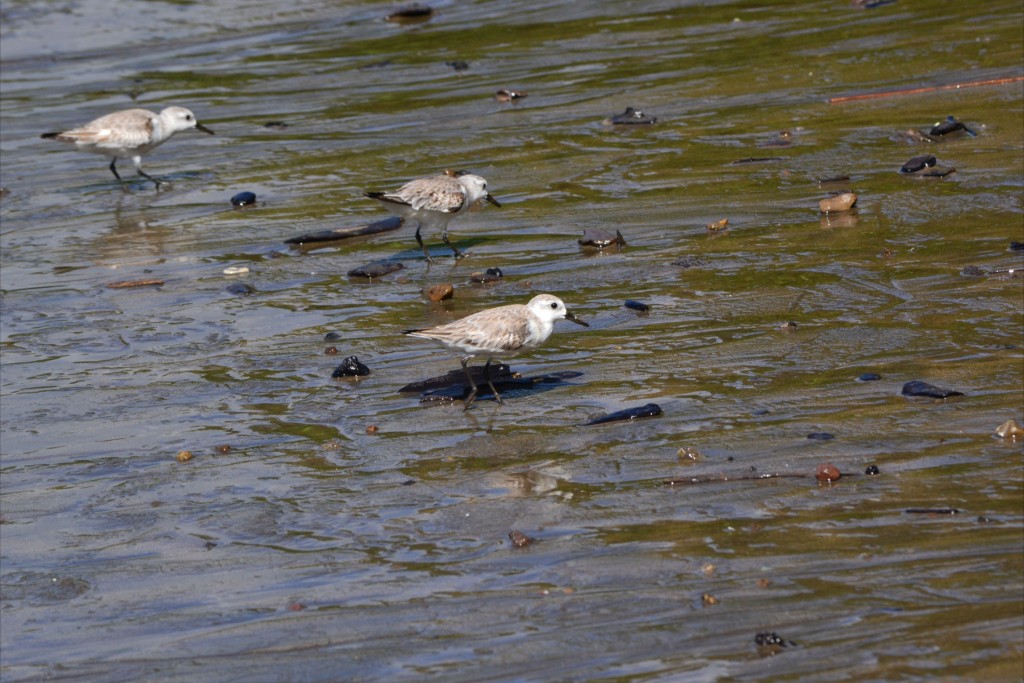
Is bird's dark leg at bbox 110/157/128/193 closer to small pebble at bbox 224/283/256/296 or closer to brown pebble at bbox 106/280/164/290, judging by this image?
brown pebble at bbox 106/280/164/290

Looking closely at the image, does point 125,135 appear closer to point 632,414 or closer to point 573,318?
point 573,318

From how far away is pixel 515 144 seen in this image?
13156 millimetres

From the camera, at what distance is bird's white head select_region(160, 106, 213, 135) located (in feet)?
46.3

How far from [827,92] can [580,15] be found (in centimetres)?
572

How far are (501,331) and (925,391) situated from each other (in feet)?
7.42

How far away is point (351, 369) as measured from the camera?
27.0ft

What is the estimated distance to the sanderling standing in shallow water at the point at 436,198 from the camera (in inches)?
411

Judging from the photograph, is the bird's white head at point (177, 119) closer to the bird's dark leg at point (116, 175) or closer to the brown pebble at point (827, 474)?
the bird's dark leg at point (116, 175)

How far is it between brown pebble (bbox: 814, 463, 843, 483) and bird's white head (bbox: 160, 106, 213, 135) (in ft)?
31.6

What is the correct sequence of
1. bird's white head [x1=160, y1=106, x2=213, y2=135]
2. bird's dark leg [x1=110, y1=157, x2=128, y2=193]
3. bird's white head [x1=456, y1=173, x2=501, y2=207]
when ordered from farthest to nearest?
bird's white head [x1=160, y1=106, x2=213, y2=135] → bird's dark leg [x1=110, y1=157, x2=128, y2=193] → bird's white head [x1=456, y1=173, x2=501, y2=207]

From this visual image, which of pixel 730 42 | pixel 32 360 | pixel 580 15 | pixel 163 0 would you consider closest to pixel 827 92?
pixel 730 42

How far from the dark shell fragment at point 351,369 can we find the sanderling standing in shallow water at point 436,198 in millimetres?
2319

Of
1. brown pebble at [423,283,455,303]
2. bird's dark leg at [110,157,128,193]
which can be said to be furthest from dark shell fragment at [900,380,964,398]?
bird's dark leg at [110,157,128,193]

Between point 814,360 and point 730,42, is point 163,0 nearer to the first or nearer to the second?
point 730,42
